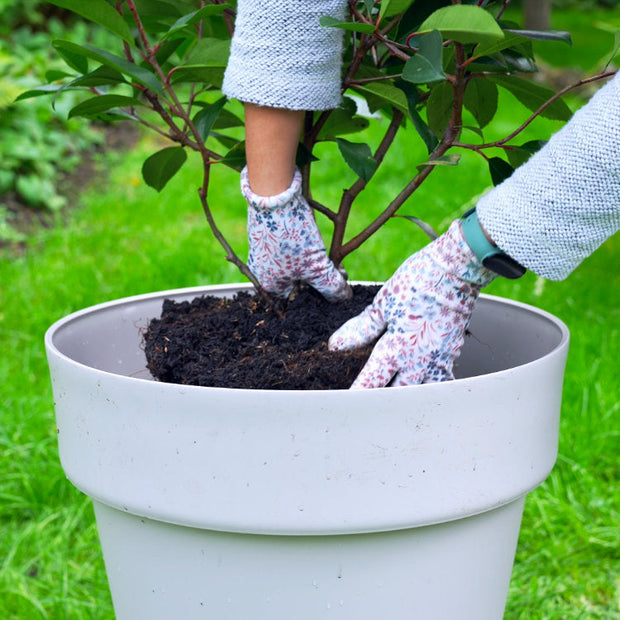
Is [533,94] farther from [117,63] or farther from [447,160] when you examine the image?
[117,63]

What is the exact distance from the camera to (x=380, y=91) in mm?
1068

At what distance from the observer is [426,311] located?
102cm

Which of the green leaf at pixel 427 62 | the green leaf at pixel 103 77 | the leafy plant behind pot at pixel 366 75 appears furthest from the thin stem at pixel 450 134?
the green leaf at pixel 103 77

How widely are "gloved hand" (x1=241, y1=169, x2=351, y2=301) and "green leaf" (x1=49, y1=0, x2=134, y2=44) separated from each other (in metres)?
0.24

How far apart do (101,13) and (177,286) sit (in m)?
1.79

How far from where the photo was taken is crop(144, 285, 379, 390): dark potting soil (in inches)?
40.6

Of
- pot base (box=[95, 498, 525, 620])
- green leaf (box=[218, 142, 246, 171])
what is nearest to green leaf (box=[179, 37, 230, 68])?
green leaf (box=[218, 142, 246, 171])

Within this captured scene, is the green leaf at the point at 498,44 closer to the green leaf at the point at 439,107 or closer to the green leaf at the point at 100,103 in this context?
the green leaf at the point at 439,107

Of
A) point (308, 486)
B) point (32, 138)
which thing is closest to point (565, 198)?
point (308, 486)

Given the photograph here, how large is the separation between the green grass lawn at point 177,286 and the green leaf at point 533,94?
0.94 metres

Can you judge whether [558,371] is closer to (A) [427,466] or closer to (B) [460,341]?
(B) [460,341]

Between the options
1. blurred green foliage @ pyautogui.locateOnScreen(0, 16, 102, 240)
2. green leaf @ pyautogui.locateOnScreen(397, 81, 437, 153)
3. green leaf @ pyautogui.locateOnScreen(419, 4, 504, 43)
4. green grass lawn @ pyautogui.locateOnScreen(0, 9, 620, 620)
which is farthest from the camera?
blurred green foliage @ pyautogui.locateOnScreen(0, 16, 102, 240)

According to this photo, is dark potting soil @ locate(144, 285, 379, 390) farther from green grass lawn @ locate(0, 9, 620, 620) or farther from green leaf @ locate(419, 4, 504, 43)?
green grass lawn @ locate(0, 9, 620, 620)

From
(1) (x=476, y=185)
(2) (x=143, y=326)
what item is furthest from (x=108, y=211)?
(2) (x=143, y=326)
